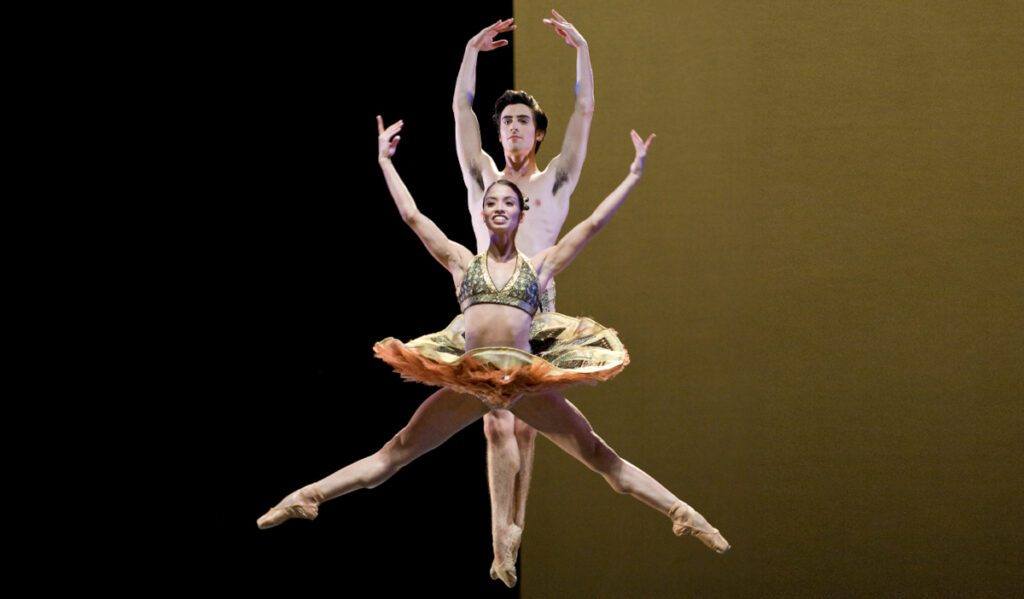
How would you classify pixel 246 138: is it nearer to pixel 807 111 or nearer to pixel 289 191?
pixel 289 191

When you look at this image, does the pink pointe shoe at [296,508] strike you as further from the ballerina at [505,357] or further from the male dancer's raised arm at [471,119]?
the male dancer's raised arm at [471,119]

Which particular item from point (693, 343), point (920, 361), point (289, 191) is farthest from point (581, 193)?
point (920, 361)

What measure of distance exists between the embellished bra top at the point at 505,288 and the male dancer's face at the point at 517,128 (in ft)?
2.03

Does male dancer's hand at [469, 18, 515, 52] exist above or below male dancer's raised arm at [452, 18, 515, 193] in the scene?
above

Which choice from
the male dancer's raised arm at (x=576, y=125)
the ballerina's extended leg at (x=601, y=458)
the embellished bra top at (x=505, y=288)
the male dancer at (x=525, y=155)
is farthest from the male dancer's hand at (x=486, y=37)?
the ballerina's extended leg at (x=601, y=458)

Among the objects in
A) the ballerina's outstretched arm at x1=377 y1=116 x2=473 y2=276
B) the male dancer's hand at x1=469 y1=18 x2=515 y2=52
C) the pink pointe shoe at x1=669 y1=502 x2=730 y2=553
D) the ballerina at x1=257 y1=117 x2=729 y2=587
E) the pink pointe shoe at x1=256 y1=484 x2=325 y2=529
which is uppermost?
the male dancer's hand at x1=469 y1=18 x2=515 y2=52

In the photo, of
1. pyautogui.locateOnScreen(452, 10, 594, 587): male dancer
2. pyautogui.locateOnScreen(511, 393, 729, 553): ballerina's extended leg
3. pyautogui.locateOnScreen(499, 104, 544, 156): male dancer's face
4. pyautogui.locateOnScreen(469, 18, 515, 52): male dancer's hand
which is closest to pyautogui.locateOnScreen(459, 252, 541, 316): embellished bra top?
pyautogui.locateOnScreen(511, 393, 729, 553): ballerina's extended leg

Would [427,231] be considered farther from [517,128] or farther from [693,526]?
[693,526]

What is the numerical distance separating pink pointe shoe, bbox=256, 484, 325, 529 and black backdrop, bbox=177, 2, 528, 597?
→ 133 centimetres

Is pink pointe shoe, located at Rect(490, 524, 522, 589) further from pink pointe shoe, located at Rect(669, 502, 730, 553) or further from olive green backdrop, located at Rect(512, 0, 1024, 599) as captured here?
olive green backdrop, located at Rect(512, 0, 1024, 599)

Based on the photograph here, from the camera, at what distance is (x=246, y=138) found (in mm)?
5168

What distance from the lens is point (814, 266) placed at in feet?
17.3

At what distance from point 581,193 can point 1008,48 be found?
1.96 metres

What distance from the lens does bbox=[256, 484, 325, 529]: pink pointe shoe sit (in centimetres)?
375
